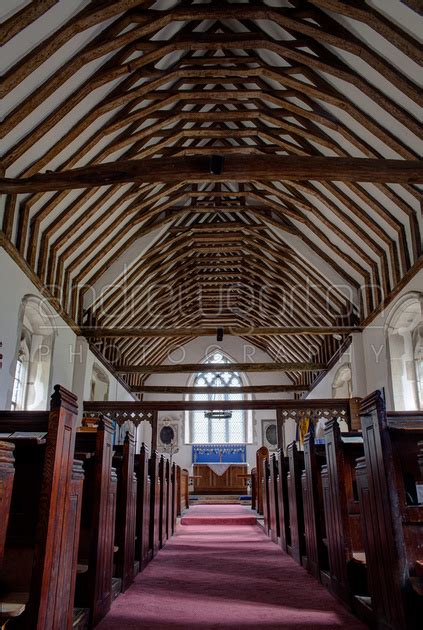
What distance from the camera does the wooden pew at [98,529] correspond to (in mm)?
2619

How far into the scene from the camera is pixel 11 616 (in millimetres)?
1776

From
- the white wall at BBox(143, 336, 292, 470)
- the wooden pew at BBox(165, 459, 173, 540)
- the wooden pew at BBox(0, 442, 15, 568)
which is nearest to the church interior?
the wooden pew at BBox(0, 442, 15, 568)

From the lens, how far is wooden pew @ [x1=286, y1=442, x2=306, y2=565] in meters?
4.32

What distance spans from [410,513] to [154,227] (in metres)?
7.71

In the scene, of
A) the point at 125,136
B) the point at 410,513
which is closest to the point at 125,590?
the point at 410,513

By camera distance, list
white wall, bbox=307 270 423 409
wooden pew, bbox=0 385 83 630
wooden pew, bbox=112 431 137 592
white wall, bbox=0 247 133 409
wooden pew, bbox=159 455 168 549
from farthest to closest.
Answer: white wall, bbox=307 270 423 409 < white wall, bbox=0 247 133 409 < wooden pew, bbox=159 455 168 549 < wooden pew, bbox=112 431 137 592 < wooden pew, bbox=0 385 83 630

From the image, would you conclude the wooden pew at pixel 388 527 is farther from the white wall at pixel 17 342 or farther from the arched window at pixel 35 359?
the arched window at pixel 35 359

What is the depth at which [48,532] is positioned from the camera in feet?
6.45

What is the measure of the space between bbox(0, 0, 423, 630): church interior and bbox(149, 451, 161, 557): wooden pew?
4 cm

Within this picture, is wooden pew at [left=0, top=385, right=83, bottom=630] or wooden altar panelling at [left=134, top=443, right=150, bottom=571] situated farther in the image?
wooden altar panelling at [left=134, top=443, right=150, bottom=571]

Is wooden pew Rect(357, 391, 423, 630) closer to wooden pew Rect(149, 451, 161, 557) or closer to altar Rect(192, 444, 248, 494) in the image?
wooden pew Rect(149, 451, 161, 557)

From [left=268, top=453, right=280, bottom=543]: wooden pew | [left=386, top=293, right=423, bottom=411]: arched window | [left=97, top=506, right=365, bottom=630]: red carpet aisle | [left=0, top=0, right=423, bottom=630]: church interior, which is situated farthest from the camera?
[left=386, top=293, right=423, bottom=411]: arched window

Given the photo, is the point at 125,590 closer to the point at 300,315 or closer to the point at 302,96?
the point at 302,96

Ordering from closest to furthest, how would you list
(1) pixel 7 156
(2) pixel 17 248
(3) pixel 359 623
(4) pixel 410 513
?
1. (4) pixel 410 513
2. (3) pixel 359 623
3. (1) pixel 7 156
4. (2) pixel 17 248
